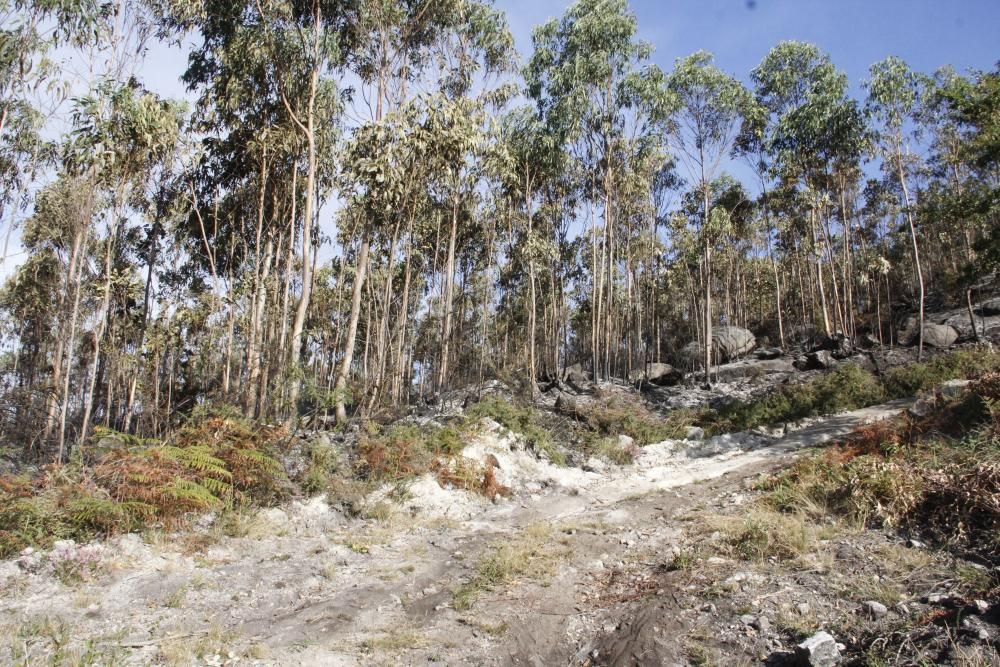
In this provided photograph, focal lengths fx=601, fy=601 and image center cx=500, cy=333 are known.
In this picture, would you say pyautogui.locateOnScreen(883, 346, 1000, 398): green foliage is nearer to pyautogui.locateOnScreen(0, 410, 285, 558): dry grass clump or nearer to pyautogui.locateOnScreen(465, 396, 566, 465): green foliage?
pyautogui.locateOnScreen(465, 396, 566, 465): green foliage

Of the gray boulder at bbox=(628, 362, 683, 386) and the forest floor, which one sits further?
the gray boulder at bbox=(628, 362, 683, 386)

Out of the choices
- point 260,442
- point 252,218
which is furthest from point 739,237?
point 260,442

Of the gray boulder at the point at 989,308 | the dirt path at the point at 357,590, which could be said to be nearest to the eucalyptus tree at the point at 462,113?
the dirt path at the point at 357,590

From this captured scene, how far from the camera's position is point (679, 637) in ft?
15.0

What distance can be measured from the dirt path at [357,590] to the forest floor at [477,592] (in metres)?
0.02

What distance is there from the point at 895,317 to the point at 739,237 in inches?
325

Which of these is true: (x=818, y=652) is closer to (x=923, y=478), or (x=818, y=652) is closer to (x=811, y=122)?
(x=923, y=478)

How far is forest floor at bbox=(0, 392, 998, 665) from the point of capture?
445cm

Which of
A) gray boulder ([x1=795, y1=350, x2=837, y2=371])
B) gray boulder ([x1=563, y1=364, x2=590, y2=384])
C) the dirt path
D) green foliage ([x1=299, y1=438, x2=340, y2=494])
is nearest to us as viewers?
the dirt path

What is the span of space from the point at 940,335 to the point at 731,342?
8490 millimetres

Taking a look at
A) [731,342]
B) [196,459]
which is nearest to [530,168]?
[731,342]

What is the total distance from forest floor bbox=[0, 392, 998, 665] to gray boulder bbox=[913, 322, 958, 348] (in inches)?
657

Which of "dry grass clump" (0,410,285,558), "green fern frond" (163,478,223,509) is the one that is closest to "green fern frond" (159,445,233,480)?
"dry grass clump" (0,410,285,558)

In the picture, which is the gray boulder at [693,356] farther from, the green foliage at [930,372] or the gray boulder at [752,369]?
the green foliage at [930,372]
